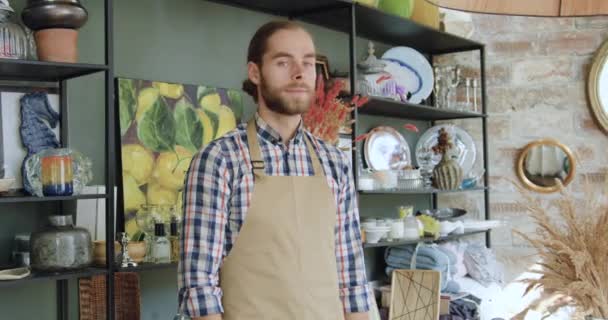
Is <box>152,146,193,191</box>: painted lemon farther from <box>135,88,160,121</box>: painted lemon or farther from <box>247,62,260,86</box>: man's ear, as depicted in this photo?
<box>247,62,260,86</box>: man's ear

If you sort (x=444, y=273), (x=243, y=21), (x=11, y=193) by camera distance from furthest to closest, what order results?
(x=444, y=273) → (x=243, y=21) → (x=11, y=193)

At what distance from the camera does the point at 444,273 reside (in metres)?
3.52

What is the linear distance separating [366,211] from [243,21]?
1276mm

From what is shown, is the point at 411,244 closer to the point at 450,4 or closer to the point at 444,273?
the point at 444,273

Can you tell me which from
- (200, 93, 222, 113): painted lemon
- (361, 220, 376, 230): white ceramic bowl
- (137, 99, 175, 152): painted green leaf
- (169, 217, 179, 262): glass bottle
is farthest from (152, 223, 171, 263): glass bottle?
(361, 220, 376, 230): white ceramic bowl

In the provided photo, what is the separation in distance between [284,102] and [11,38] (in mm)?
898

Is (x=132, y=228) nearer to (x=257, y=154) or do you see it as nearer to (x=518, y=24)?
(x=257, y=154)

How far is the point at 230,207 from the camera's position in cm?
162

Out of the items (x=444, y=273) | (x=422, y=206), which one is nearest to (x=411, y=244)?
(x=444, y=273)

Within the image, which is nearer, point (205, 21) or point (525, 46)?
point (205, 21)

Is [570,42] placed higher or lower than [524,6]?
higher

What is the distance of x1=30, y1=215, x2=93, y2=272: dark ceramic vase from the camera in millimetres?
2029

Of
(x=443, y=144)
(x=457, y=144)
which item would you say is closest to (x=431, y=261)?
(x=443, y=144)

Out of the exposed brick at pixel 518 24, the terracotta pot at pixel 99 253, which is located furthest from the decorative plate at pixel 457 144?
the terracotta pot at pixel 99 253
